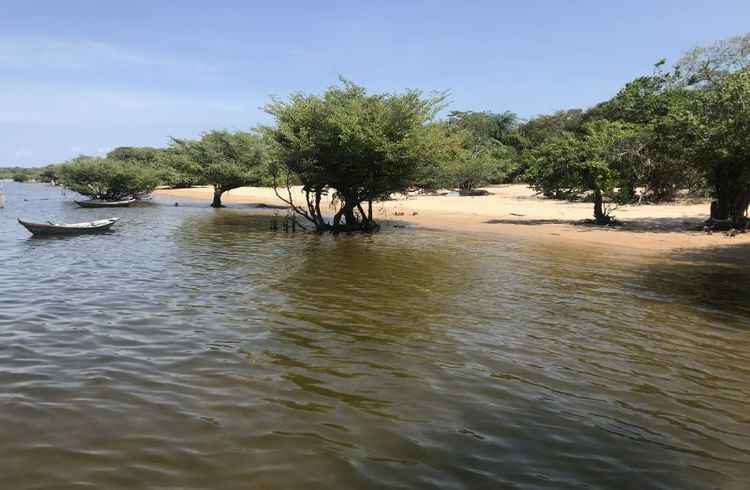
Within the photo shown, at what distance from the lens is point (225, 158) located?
176 feet

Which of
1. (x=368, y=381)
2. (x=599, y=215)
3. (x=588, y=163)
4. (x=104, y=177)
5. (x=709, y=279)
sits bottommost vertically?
(x=368, y=381)

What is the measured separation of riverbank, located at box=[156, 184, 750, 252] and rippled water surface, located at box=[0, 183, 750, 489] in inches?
430

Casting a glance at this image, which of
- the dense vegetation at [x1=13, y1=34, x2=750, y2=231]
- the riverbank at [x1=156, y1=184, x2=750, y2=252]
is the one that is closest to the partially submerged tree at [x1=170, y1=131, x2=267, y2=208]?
the riverbank at [x1=156, y1=184, x2=750, y2=252]

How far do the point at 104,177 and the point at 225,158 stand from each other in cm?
1676

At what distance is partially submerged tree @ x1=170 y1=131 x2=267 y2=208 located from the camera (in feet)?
172

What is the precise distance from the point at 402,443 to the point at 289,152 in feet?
80.9

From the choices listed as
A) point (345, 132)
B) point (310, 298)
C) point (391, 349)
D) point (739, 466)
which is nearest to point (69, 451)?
point (391, 349)

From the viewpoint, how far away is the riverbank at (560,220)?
2719cm

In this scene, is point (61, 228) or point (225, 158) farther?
point (225, 158)

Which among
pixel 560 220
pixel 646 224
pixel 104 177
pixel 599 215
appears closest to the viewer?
pixel 646 224

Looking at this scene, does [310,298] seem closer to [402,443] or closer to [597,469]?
[402,443]

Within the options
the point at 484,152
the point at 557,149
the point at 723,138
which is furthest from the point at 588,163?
the point at 484,152

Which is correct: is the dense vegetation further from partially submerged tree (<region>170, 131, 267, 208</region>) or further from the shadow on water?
partially submerged tree (<region>170, 131, 267, 208</region>)

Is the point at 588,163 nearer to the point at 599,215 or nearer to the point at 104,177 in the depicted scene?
the point at 599,215
